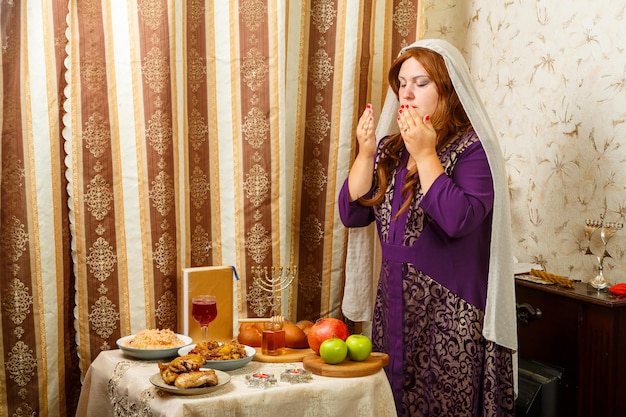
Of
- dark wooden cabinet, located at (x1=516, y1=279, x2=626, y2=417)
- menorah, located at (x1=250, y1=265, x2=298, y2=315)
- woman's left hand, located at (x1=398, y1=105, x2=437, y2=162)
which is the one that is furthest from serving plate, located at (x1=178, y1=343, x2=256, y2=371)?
dark wooden cabinet, located at (x1=516, y1=279, x2=626, y2=417)

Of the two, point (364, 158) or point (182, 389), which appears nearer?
point (182, 389)

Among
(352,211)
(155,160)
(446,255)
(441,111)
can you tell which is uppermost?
(441,111)

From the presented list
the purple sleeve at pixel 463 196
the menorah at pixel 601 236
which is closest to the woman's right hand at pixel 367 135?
the purple sleeve at pixel 463 196

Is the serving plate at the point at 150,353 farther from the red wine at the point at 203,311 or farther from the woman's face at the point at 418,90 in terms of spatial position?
the woman's face at the point at 418,90

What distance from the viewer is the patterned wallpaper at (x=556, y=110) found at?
7.56ft

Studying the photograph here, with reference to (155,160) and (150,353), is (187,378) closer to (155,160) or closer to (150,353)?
(150,353)

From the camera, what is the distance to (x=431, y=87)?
2051mm

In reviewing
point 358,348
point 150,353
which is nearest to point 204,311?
point 150,353

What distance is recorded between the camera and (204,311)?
1938 millimetres

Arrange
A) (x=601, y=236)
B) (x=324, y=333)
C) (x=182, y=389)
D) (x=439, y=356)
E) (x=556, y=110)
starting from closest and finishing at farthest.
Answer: (x=182, y=389)
(x=324, y=333)
(x=439, y=356)
(x=601, y=236)
(x=556, y=110)

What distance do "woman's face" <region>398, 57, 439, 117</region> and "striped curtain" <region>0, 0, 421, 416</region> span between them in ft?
1.51

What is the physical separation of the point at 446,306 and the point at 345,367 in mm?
379

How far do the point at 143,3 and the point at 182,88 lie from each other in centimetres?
29

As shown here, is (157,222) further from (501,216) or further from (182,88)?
(501,216)
